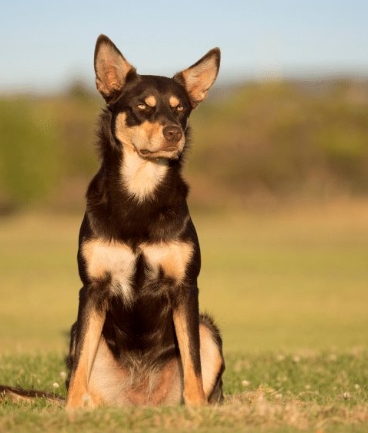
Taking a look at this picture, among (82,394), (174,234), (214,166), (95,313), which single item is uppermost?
(174,234)

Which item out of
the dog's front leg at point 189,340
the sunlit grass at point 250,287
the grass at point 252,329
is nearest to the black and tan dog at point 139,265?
the dog's front leg at point 189,340

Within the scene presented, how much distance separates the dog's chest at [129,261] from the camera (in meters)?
6.77

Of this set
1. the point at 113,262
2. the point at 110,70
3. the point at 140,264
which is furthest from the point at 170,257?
the point at 110,70

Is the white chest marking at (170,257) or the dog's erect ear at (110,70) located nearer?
the white chest marking at (170,257)

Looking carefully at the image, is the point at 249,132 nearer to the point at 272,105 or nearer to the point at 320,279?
the point at 272,105

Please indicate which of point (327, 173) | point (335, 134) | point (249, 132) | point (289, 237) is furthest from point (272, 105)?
point (289, 237)

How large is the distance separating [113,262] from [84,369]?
2.69 ft

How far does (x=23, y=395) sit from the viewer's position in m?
7.37

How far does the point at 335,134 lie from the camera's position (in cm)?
9694

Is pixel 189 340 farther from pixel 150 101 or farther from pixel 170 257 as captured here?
pixel 150 101

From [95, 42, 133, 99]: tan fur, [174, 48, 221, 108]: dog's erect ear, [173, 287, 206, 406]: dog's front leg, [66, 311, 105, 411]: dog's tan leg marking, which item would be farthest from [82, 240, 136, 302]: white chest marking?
[174, 48, 221, 108]: dog's erect ear

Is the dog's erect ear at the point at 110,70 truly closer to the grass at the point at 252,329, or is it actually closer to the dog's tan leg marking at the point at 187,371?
the dog's tan leg marking at the point at 187,371

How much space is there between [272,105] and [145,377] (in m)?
108

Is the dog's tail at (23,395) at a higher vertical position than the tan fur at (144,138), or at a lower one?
lower
